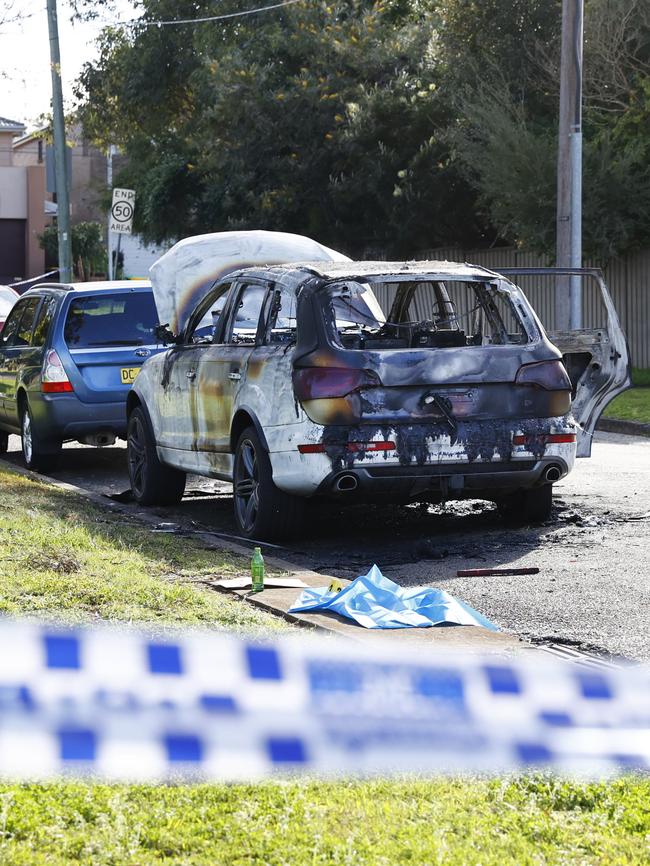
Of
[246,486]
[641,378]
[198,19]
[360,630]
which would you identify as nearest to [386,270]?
[246,486]

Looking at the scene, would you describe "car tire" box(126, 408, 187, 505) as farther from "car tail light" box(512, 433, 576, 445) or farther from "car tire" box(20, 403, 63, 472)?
"car tail light" box(512, 433, 576, 445)

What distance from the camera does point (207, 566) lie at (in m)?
7.86

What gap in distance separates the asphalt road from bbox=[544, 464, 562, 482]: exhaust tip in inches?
13.9

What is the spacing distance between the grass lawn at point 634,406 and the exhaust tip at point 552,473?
841 cm

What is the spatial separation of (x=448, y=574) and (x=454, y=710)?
→ 489cm

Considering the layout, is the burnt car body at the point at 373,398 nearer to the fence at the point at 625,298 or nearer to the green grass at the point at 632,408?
the green grass at the point at 632,408

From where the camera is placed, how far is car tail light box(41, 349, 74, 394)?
13094 mm

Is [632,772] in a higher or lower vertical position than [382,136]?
lower

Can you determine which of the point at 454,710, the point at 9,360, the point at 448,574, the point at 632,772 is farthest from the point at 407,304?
the point at 454,710

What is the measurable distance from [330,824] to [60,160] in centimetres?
2549

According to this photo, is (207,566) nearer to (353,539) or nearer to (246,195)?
(353,539)

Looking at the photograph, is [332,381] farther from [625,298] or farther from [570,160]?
[625,298]

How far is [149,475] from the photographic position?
10852 millimetres

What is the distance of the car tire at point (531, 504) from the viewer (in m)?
9.40
